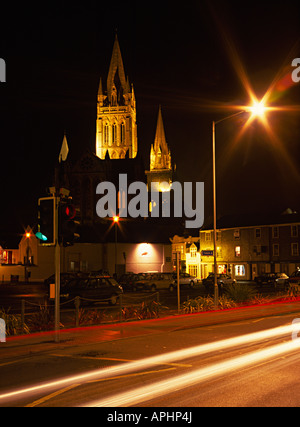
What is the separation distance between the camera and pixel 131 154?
369 feet

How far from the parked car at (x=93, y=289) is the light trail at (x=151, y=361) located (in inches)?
520

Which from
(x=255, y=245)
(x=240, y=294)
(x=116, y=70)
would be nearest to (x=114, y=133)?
(x=116, y=70)

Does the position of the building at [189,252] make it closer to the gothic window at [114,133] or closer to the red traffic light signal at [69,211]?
the gothic window at [114,133]

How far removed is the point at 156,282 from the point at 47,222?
105 feet

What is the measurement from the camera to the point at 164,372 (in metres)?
9.20

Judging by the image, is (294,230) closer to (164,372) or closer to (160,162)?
(164,372)

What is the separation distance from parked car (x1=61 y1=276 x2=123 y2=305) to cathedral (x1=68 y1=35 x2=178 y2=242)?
166 feet

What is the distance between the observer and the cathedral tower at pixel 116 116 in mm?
112500

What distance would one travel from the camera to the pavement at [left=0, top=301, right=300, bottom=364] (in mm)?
12617

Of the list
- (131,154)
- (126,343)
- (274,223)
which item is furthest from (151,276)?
(131,154)

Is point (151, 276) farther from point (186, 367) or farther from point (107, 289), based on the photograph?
point (186, 367)

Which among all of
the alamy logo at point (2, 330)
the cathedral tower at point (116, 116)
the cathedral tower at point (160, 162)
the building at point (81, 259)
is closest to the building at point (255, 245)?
the building at point (81, 259)

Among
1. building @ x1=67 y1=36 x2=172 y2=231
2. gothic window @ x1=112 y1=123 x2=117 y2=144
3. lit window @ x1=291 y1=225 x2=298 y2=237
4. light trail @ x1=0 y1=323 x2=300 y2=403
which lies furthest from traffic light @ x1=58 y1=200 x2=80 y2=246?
gothic window @ x1=112 y1=123 x2=117 y2=144

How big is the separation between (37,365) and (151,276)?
115 ft
